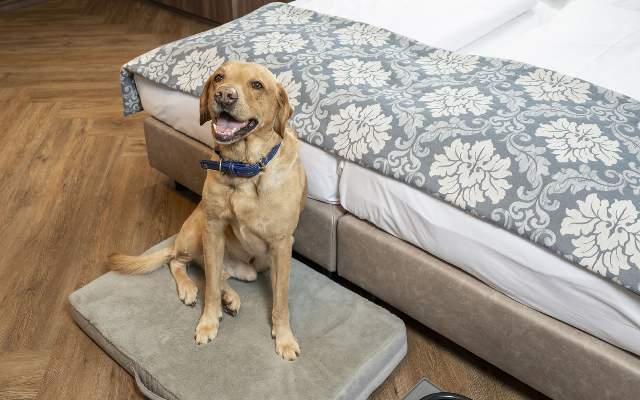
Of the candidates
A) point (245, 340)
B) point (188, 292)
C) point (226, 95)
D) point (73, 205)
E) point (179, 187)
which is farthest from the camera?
point (179, 187)

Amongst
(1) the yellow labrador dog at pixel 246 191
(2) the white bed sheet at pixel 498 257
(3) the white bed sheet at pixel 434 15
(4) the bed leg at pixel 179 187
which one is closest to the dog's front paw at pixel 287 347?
(1) the yellow labrador dog at pixel 246 191

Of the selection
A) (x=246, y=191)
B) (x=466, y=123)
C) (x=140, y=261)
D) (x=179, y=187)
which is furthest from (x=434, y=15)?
(x=140, y=261)

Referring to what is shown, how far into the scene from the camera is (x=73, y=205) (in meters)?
2.31

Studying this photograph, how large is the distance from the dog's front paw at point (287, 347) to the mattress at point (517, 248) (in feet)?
1.21

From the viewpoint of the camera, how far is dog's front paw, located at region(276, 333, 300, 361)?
60.6 inches

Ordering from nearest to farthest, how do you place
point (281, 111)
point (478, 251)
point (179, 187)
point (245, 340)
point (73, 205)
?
point (281, 111) → point (478, 251) → point (245, 340) → point (73, 205) → point (179, 187)

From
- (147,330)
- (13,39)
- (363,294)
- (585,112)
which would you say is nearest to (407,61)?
(585,112)

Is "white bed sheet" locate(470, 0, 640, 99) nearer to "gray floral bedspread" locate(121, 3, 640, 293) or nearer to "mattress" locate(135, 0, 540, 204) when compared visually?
"mattress" locate(135, 0, 540, 204)

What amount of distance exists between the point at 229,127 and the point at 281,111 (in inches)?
5.1

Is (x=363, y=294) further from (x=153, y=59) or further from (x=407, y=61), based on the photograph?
(x=153, y=59)

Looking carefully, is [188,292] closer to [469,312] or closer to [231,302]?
[231,302]

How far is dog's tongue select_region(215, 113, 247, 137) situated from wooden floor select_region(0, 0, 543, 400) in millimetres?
737

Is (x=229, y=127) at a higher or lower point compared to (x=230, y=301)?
higher

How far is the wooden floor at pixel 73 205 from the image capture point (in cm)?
166
